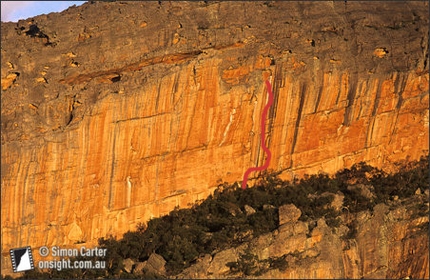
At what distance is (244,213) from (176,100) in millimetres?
5423

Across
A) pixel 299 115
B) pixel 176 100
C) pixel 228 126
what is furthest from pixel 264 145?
pixel 176 100

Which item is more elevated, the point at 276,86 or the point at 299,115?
the point at 276,86

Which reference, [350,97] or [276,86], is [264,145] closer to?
[276,86]

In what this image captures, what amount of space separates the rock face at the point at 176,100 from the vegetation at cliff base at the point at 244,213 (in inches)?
22.5

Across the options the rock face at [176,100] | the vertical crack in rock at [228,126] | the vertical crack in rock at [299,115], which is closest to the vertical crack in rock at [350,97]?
the rock face at [176,100]

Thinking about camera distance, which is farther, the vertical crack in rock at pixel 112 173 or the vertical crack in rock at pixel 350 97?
the vertical crack in rock at pixel 350 97

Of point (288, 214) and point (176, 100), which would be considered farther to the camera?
point (288, 214)

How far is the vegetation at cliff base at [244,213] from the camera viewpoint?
113 feet

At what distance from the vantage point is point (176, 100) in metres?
35.3

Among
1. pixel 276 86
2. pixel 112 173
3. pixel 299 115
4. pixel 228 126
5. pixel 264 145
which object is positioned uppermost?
pixel 276 86

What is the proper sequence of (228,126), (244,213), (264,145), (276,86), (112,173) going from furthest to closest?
1. (264,145)
2. (276,86)
3. (244,213)
4. (228,126)
5. (112,173)

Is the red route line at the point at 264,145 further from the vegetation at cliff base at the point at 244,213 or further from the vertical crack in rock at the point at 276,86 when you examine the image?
the vegetation at cliff base at the point at 244,213

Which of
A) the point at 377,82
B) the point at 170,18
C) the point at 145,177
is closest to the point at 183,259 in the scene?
the point at 145,177

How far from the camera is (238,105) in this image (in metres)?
37.2
